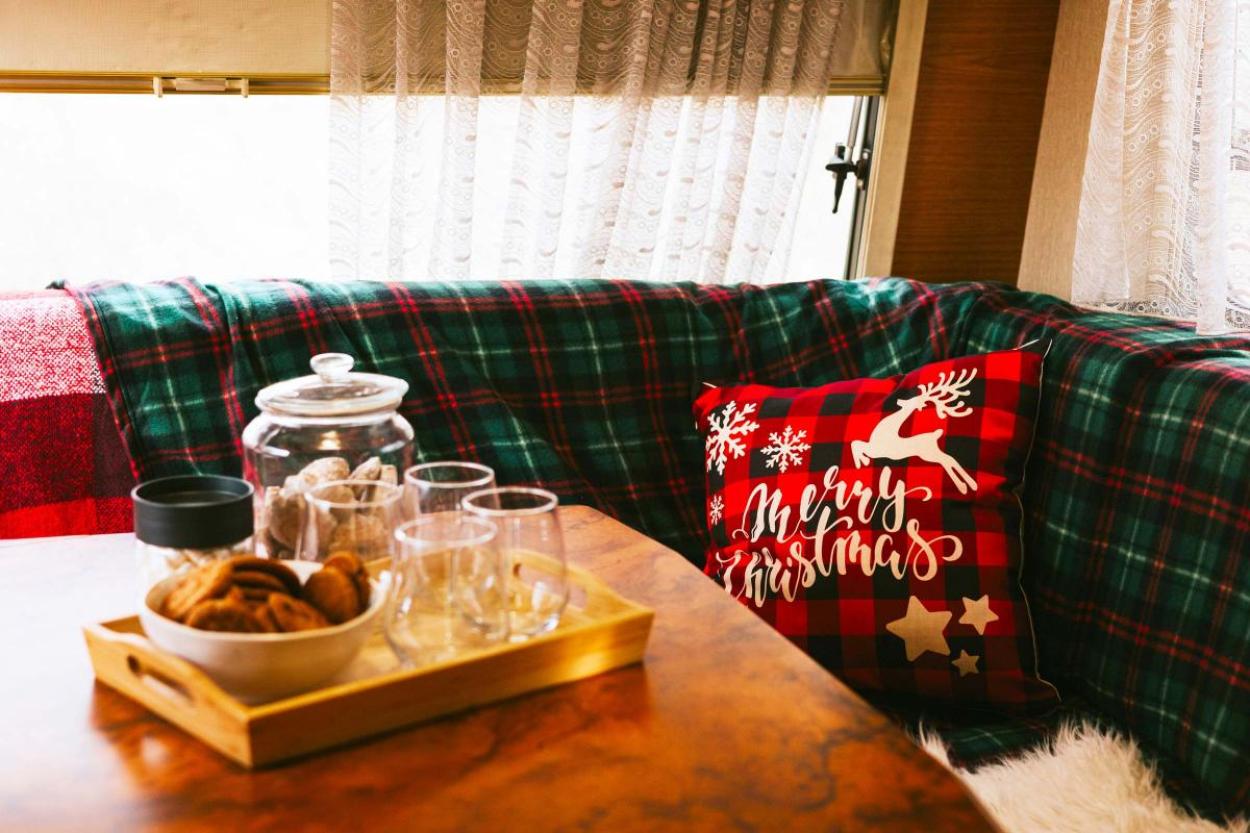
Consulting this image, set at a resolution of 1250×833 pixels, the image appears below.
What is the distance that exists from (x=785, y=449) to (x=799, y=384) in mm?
270

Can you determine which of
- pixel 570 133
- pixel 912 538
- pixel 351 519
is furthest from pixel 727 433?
pixel 351 519

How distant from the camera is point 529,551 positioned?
0.87m

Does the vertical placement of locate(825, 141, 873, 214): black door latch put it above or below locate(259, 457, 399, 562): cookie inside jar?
Answer: above

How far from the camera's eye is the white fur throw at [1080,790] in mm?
1287

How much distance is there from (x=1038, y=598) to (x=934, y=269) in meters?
0.89

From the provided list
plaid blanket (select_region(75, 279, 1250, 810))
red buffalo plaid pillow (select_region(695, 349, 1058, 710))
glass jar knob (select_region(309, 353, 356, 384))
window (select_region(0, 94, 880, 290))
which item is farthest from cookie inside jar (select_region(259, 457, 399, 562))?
window (select_region(0, 94, 880, 290))

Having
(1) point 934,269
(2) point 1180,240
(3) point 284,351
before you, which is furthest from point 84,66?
(2) point 1180,240

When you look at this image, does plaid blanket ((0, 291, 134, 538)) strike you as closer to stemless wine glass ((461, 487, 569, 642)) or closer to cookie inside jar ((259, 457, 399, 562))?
cookie inside jar ((259, 457, 399, 562))

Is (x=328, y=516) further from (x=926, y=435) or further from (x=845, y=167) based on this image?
(x=845, y=167)

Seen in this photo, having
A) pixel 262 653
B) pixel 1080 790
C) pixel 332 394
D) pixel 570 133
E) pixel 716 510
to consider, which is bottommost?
pixel 1080 790

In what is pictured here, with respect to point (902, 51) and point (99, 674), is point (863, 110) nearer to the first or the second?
point (902, 51)

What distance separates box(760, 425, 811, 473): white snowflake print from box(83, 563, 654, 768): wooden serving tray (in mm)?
742

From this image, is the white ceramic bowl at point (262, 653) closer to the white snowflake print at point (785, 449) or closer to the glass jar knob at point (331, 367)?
the glass jar knob at point (331, 367)

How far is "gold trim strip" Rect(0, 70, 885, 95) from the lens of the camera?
186 cm
